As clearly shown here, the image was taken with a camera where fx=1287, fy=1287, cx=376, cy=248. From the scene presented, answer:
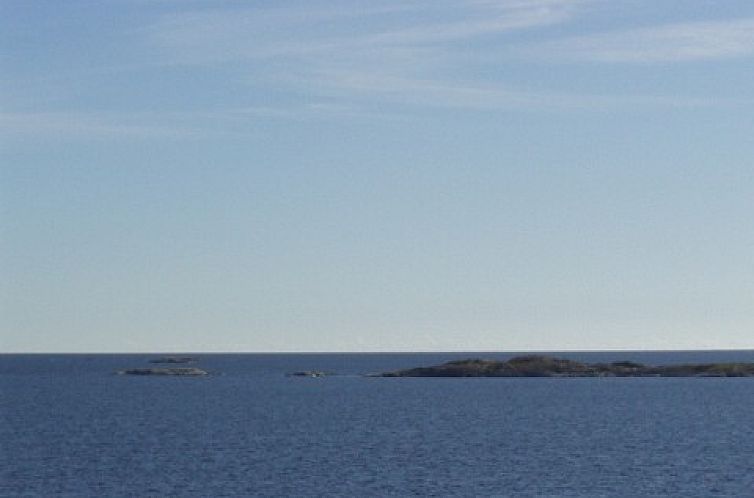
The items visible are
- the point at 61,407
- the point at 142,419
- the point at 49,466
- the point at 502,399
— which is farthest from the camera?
the point at 502,399

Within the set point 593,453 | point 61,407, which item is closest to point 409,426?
point 593,453

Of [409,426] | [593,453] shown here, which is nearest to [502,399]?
[409,426]

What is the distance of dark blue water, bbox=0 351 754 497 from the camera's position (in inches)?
3536

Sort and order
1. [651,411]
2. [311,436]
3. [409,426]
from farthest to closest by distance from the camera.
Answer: [651,411] → [409,426] → [311,436]

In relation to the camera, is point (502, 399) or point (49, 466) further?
point (502, 399)

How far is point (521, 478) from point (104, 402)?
107 m

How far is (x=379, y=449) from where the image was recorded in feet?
374

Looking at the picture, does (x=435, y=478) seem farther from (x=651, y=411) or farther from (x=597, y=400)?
(x=597, y=400)

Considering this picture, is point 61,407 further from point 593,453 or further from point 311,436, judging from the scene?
point 593,453

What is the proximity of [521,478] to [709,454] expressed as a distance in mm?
23939

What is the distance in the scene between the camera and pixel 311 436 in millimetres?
128125

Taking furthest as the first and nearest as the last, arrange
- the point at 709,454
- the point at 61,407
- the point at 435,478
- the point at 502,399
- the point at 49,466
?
the point at 502,399 < the point at 61,407 < the point at 709,454 < the point at 49,466 < the point at 435,478

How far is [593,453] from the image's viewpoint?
111m

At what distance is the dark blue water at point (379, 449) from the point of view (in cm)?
8981
